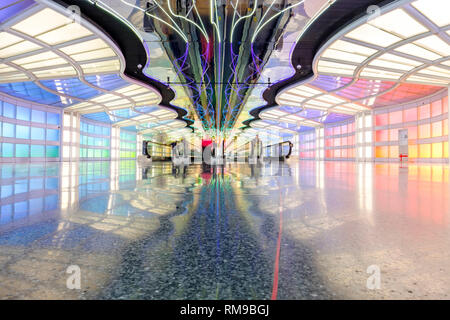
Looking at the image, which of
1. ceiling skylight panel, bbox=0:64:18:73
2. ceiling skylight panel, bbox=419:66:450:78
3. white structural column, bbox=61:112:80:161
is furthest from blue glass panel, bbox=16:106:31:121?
ceiling skylight panel, bbox=419:66:450:78

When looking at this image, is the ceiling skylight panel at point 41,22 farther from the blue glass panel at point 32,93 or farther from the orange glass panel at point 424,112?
the orange glass panel at point 424,112

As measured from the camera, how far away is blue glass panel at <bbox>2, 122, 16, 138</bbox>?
2931 cm

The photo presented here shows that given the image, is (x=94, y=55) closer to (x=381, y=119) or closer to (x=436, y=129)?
(x=436, y=129)

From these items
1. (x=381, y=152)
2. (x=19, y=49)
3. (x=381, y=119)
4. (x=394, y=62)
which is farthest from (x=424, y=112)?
(x=19, y=49)

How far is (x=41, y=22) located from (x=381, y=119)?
41.8 m

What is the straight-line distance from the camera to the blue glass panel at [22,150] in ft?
104

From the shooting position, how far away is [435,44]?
1505 centimetres

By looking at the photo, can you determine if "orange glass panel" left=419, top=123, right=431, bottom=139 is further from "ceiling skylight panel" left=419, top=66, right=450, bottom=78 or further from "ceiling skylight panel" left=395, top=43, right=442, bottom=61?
"ceiling skylight panel" left=395, top=43, right=442, bottom=61

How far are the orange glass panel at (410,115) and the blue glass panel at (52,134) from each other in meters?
49.3

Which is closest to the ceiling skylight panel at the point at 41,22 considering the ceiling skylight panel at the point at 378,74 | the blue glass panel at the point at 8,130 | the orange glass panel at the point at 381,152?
the ceiling skylight panel at the point at 378,74

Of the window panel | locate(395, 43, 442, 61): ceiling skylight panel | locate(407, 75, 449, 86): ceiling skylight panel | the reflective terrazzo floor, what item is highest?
locate(407, 75, 449, 86): ceiling skylight panel

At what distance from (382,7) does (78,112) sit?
40.5 m

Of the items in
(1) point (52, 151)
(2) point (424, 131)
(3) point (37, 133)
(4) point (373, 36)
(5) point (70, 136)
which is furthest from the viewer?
(5) point (70, 136)

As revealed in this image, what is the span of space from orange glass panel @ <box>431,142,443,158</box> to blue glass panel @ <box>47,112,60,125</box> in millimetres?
49830
